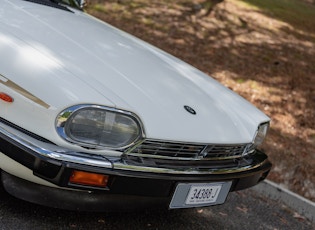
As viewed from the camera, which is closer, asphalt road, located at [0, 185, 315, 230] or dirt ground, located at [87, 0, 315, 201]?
asphalt road, located at [0, 185, 315, 230]

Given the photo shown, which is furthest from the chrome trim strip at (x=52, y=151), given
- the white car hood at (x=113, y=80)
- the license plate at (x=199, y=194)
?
the license plate at (x=199, y=194)

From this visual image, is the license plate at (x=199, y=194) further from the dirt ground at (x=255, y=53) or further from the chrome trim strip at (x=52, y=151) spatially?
the dirt ground at (x=255, y=53)

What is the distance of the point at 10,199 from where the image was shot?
8.82 feet

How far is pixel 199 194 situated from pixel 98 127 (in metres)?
0.67

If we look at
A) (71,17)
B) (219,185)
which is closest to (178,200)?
(219,185)

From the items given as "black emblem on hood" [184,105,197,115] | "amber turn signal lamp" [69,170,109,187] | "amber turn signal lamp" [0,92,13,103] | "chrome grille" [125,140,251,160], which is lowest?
"amber turn signal lamp" [69,170,109,187]

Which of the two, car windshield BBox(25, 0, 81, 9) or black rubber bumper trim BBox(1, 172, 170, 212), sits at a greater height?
car windshield BBox(25, 0, 81, 9)

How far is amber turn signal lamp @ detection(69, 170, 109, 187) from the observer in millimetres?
2219

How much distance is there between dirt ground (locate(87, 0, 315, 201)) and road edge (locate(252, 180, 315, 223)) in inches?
10.9

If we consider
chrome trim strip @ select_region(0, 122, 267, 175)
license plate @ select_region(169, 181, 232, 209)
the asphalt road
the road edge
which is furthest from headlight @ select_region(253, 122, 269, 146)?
the road edge

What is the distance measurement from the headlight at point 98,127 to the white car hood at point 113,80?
4cm

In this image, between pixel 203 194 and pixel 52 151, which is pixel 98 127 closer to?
pixel 52 151

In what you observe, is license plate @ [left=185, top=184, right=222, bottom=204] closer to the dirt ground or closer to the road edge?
the road edge

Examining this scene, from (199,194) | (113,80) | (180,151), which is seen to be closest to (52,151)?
(113,80)
